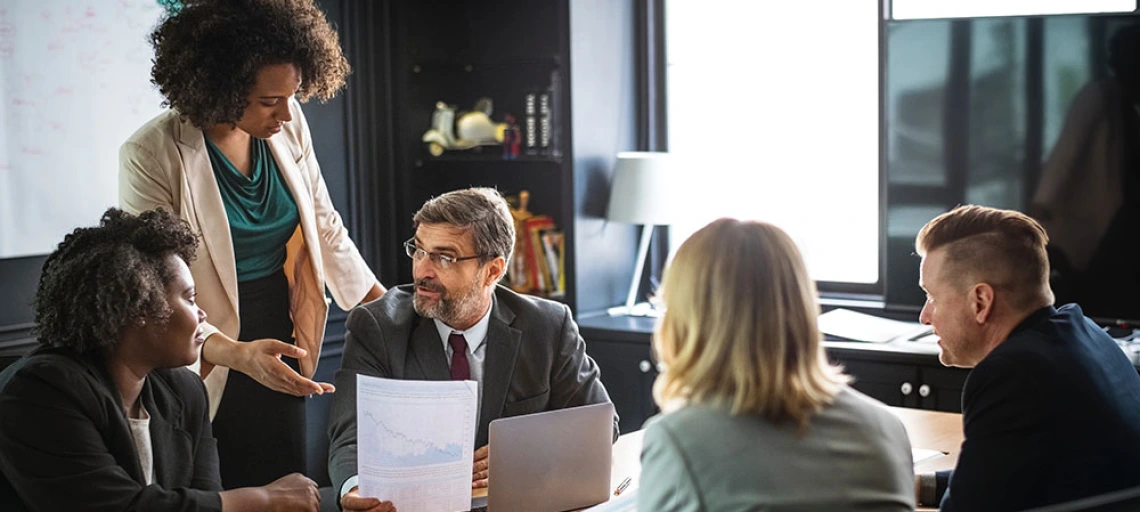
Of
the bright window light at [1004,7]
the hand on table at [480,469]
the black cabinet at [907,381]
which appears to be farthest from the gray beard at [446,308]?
the bright window light at [1004,7]

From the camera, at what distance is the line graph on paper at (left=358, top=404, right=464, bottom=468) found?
193 cm

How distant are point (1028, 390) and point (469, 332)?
1.11 meters

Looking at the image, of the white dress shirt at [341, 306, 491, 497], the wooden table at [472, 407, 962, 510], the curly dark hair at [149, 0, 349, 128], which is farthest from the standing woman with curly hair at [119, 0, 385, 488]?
the wooden table at [472, 407, 962, 510]

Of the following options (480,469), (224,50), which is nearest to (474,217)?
(480,469)

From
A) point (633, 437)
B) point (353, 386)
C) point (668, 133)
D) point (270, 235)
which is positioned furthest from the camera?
point (668, 133)

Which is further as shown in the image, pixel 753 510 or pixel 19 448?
pixel 19 448

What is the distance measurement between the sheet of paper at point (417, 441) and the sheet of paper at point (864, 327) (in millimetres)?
2015

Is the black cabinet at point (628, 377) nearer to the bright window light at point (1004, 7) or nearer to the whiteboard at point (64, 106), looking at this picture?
the bright window light at point (1004, 7)

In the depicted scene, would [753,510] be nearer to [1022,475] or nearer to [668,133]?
[1022,475]

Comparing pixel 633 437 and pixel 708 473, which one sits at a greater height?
pixel 708 473

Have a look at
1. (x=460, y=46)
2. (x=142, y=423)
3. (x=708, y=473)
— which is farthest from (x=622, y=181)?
(x=708, y=473)

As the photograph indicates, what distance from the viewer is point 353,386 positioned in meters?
2.46

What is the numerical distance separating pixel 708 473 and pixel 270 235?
165 centimetres

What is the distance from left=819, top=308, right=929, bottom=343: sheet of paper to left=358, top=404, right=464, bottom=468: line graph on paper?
2.04m
